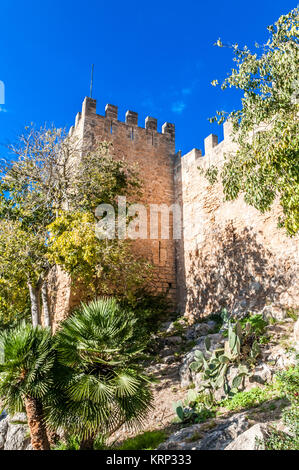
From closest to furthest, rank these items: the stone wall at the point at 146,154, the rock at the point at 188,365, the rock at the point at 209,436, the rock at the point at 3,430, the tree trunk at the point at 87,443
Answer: the rock at the point at 209,436 < the tree trunk at the point at 87,443 < the rock at the point at 3,430 < the rock at the point at 188,365 < the stone wall at the point at 146,154

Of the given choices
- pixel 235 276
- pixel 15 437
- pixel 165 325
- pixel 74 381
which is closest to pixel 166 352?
pixel 165 325

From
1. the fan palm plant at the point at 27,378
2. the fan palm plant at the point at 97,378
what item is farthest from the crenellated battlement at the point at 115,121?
the fan palm plant at the point at 27,378

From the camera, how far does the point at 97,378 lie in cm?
491

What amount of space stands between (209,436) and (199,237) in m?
8.37

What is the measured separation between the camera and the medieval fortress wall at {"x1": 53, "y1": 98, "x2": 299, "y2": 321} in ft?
31.1

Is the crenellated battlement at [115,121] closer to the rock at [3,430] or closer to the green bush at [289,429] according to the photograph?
the rock at [3,430]

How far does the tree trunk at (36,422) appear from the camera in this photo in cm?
479

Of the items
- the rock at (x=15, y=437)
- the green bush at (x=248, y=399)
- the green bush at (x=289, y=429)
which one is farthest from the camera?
the rock at (x=15, y=437)

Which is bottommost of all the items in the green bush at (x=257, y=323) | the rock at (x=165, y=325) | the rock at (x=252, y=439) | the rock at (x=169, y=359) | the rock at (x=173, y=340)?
the rock at (x=169, y=359)

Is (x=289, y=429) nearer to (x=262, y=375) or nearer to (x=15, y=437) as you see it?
(x=262, y=375)

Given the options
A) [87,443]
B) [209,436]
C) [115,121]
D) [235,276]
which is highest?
[115,121]

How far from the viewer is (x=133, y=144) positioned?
13719 mm

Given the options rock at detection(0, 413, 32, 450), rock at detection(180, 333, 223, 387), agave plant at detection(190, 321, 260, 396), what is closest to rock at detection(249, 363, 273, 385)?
agave plant at detection(190, 321, 260, 396)
